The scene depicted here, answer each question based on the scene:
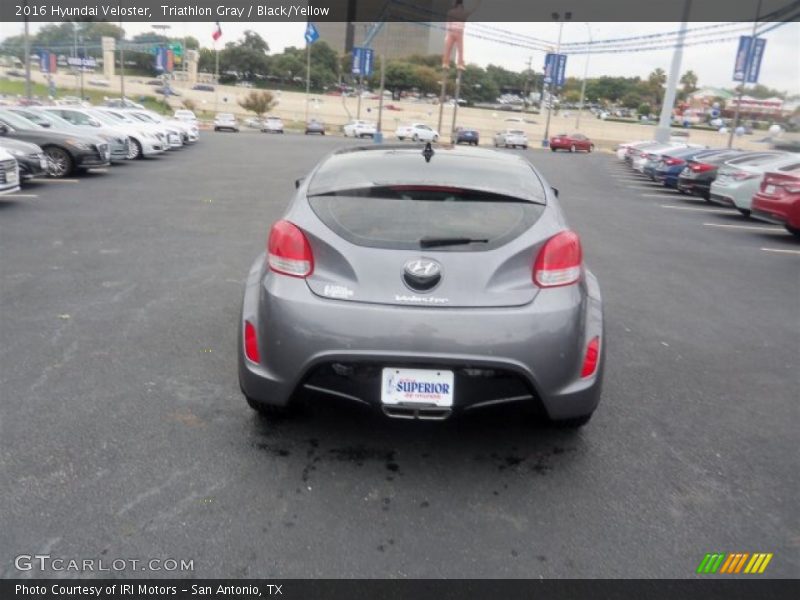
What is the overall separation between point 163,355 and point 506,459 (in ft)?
8.34

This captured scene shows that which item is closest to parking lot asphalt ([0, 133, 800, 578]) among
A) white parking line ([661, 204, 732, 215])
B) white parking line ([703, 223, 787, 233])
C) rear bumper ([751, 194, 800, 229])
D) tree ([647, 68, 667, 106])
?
rear bumper ([751, 194, 800, 229])

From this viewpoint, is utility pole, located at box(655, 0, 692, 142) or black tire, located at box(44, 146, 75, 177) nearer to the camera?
black tire, located at box(44, 146, 75, 177)

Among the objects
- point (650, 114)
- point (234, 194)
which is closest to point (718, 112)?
point (650, 114)

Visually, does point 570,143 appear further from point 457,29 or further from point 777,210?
point 777,210

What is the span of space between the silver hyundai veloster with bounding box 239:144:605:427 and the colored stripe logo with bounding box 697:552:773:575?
0.82 meters

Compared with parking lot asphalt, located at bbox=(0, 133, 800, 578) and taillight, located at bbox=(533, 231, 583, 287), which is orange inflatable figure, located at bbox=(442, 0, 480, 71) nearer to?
parking lot asphalt, located at bbox=(0, 133, 800, 578)

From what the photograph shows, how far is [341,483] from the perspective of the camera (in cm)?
310

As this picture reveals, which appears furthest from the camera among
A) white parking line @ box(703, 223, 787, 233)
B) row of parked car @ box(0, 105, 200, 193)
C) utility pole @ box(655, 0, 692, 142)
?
utility pole @ box(655, 0, 692, 142)

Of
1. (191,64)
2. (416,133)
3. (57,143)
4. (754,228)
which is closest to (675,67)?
(416,133)

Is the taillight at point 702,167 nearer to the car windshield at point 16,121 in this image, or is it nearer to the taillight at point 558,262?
the taillight at point 558,262

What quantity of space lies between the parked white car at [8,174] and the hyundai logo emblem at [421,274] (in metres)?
9.34

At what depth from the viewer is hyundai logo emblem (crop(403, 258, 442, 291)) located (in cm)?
296

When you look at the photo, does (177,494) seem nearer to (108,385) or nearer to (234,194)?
(108,385)
